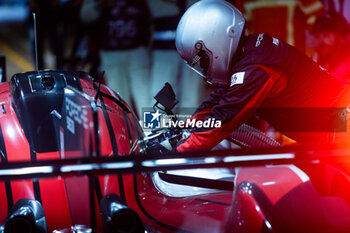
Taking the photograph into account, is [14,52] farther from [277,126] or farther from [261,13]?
[277,126]

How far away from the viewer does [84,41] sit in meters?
4.63

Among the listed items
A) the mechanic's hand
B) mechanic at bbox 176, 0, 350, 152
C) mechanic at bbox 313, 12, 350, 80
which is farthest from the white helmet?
mechanic at bbox 313, 12, 350, 80

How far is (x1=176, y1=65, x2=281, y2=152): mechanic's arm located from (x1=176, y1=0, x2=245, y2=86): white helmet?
0.59 ft

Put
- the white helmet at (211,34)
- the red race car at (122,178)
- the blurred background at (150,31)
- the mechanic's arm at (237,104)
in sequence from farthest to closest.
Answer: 1. the blurred background at (150,31)
2. the white helmet at (211,34)
3. the mechanic's arm at (237,104)
4. the red race car at (122,178)

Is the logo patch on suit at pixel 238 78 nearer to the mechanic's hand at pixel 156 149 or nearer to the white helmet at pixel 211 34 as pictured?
the white helmet at pixel 211 34

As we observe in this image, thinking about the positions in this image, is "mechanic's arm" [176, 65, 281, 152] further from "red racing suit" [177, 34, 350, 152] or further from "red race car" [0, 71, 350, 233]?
"red race car" [0, 71, 350, 233]

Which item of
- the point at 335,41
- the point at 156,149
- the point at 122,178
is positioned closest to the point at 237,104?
the point at 156,149

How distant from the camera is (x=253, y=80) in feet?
5.52

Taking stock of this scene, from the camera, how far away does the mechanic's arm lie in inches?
66.7

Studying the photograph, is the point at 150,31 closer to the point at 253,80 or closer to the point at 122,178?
the point at 253,80

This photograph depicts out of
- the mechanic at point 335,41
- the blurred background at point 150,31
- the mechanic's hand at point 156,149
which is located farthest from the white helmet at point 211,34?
the mechanic at point 335,41

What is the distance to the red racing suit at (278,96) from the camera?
5.61 feet

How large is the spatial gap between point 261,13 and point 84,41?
2.07 m

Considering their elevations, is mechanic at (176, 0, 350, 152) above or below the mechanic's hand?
above
